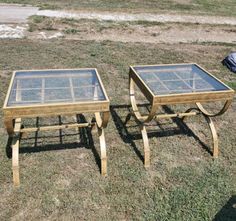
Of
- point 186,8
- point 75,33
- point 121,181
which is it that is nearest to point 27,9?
point 75,33

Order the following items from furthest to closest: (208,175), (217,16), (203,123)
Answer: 1. (217,16)
2. (203,123)
3. (208,175)

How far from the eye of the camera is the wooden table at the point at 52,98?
3061mm

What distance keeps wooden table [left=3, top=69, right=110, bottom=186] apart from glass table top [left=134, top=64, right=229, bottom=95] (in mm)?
710

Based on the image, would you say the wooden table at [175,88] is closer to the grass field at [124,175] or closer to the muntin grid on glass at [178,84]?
the muntin grid on glass at [178,84]

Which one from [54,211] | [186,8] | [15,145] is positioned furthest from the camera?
[186,8]

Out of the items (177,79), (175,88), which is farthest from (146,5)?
(175,88)

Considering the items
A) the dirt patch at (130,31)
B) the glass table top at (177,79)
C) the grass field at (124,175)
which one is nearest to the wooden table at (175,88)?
the glass table top at (177,79)

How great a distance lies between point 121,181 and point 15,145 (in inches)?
50.3

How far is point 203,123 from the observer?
480 centimetres

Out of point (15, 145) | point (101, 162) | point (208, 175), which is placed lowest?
point (208, 175)

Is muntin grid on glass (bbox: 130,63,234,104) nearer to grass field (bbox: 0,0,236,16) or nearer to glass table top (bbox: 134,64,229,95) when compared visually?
glass table top (bbox: 134,64,229,95)

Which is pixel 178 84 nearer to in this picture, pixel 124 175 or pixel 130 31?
pixel 124 175

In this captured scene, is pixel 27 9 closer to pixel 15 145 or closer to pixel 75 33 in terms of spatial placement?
pixel 75 33

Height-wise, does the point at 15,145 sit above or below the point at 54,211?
above
